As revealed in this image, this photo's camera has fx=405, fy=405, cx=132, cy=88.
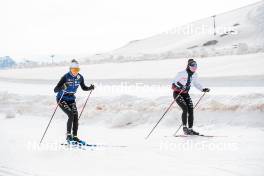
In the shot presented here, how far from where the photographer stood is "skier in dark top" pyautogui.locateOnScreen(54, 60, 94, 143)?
9.49 m

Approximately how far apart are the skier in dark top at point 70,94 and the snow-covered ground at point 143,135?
514mm

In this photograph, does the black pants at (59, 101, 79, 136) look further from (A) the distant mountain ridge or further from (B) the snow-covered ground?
(A) the distant mountain ridge

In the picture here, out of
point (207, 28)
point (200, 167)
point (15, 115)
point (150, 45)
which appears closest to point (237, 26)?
point (207, 28)

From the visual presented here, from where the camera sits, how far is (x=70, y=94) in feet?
31.9

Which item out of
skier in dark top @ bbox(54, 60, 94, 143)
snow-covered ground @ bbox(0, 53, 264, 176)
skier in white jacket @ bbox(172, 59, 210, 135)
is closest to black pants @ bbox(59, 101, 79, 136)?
skier in dark top @ bbox(54, 60, 94, 143)

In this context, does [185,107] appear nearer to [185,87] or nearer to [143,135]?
[185,87]

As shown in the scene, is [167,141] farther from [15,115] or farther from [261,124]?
[15,115]

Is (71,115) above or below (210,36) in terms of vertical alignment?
below

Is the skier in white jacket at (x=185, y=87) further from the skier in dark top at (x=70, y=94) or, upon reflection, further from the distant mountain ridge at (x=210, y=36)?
the distant mountain ridge at (x=210, y=36)

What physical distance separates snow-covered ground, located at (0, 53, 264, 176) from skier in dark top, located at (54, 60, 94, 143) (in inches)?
20.2

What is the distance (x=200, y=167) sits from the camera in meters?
6.67

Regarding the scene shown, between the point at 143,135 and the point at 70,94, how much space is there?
2434 mm

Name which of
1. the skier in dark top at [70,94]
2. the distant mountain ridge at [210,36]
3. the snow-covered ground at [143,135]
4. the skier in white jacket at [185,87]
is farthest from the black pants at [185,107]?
the distant mountain ridge at [210,36]

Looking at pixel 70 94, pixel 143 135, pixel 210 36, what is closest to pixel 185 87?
pixel 143 135
